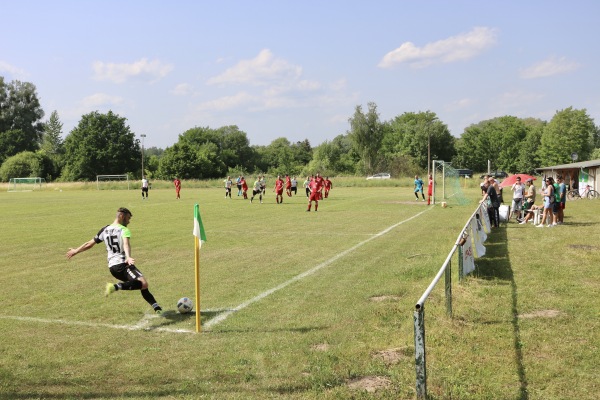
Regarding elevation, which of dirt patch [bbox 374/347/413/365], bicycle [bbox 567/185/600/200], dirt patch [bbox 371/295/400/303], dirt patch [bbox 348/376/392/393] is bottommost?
dirt patch [bbox 348/376/392/393]

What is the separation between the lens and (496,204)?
747 inches

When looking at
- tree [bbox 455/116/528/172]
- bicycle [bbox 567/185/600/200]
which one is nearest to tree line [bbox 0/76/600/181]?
tree [bbox 455/116/528/172]

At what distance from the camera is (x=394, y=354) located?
5887 millimetres

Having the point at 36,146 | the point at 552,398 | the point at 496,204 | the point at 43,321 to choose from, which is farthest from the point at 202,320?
the point at 36,146

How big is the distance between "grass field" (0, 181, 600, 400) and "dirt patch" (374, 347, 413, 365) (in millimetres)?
25

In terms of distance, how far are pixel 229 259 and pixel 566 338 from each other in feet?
25.0

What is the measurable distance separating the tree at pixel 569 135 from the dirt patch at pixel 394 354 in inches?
3206

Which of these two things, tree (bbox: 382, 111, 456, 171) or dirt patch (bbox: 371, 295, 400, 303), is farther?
tree (bbox: 382, 111, 456, 171)

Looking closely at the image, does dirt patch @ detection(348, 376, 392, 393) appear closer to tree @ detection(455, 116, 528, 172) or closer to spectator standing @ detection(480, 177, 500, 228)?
spectator standing @ detection(480, 177, 500, 228)

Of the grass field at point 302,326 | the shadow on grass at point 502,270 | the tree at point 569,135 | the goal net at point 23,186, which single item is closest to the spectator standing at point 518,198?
the shadow on grass at point 502,270

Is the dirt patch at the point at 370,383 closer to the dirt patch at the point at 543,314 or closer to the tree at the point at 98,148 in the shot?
the dirt patch at the point at 543,314

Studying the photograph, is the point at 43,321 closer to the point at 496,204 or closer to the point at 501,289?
the point at 501,289

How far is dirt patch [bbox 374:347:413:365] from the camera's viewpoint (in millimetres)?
5707

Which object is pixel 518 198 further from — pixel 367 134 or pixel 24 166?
pixel 24 166
